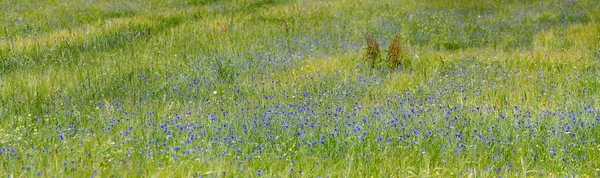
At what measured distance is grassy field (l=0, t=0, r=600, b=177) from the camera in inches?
152

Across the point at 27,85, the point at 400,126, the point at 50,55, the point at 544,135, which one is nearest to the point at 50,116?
the point at 27,85

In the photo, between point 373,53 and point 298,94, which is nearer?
point 298,94

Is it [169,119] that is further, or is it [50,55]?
[50,55]

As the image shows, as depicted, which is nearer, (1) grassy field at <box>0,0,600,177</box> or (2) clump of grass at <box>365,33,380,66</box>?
(1) grassy field at <box>0,0,600,177</box>

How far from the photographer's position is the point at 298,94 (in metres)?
5.99

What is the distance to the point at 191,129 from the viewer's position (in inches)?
177

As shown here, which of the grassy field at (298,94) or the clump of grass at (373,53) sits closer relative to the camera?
the grassy field at (298,94)

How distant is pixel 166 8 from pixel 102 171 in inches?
380

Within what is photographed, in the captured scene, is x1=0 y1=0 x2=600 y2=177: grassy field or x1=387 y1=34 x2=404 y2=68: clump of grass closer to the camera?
x1=0 y1=0 x2=600 y2=177: grassy field

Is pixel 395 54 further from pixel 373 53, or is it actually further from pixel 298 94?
pixel 298 94

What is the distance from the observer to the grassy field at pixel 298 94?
3.85 metres

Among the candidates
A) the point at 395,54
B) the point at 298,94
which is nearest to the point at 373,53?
the point at 395,54

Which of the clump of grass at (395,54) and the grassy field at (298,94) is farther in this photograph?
the clump of grass at (395,54)

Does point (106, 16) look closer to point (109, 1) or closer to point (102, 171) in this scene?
point (109, 1)
